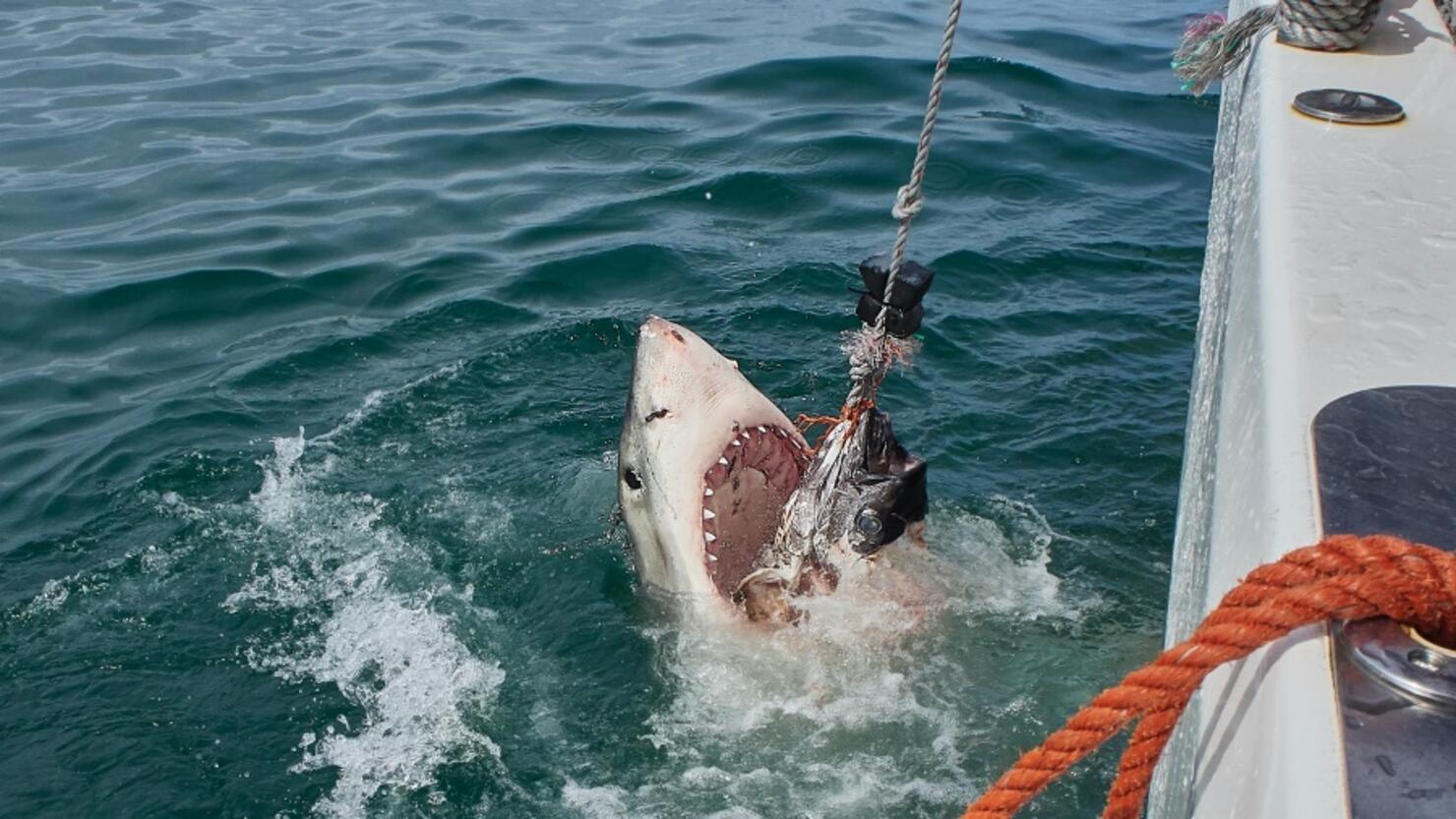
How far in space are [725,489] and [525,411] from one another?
2.20 metres

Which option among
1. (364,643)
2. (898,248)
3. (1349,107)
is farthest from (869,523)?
(364,643)

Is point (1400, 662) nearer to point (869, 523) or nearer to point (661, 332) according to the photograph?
point (869, 523)

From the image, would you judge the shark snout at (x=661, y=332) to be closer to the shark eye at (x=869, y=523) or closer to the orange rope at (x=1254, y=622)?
the shark eye at (x=869, y=523)

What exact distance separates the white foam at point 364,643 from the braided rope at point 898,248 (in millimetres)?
1435

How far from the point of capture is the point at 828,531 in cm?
317

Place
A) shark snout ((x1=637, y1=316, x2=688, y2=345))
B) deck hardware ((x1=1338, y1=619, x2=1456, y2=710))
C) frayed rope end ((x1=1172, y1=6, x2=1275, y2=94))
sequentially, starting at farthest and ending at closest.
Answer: frayed rope end ((x1=1172, y1=6, x2=1275, y2=94))
shark snout ((x1=637, y1=316, x2=688, y2=345))
deck hardware ((x1=1338, y1=619, x2=1456, y2=710))

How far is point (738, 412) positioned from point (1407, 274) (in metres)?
1.62

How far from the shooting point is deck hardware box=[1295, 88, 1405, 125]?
9.68 feet

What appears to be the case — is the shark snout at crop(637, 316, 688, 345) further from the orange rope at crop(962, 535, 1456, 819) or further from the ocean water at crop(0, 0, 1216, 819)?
the orange rope at crop(962, 535, 1456, 819)

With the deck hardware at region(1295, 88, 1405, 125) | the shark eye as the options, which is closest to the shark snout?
the shark eye

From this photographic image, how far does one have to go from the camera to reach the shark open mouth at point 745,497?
3291 mm

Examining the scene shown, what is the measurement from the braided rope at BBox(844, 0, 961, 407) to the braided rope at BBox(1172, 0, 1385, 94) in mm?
1362

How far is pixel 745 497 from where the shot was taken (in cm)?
334

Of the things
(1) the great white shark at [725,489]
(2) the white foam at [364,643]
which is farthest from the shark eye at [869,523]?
(2) the white foam at [364,643]
